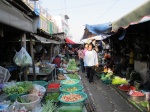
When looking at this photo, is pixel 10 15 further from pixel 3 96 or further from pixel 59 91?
pixel 59 91

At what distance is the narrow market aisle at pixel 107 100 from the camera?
21.9ft

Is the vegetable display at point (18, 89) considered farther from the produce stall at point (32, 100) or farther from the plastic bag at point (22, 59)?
the plastic bag at point (22, 59)

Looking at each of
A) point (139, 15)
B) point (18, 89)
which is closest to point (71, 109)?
point (18, 89)

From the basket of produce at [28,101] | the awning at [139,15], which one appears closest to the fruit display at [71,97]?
the basket of produce at [28,101]

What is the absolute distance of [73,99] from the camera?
532 cm

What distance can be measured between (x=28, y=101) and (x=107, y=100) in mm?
4116

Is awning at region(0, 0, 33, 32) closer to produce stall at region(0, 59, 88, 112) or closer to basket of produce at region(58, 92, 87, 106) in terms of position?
produce stall at region(0, 59, 88, 112)

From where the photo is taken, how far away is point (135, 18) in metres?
5.39

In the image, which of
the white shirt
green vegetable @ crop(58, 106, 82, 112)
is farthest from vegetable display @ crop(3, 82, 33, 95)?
the white shirt

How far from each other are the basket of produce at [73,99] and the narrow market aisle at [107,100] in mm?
1391

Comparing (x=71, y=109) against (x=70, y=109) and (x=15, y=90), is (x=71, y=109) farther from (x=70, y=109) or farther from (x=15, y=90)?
(x=15, y=90)

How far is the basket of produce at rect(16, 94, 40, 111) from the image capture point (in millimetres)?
4234

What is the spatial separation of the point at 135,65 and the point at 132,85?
179 centimetres

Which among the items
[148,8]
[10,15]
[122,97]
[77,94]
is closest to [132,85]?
[122,97]
